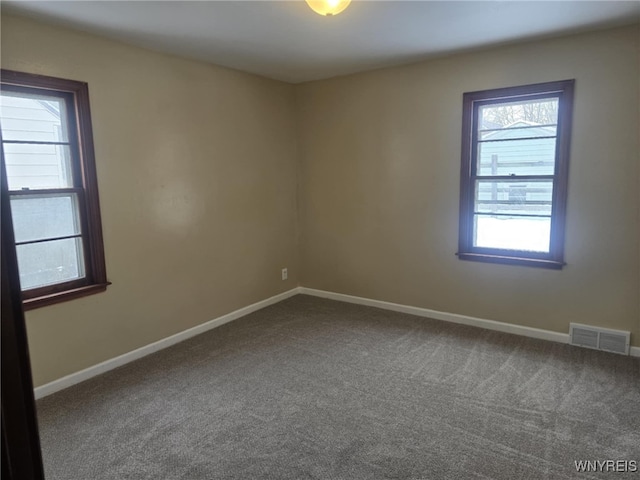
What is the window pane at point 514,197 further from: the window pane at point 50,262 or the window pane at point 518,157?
the window pane at point 50,262

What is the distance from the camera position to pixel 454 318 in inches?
155

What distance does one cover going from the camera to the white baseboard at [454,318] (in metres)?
3.50

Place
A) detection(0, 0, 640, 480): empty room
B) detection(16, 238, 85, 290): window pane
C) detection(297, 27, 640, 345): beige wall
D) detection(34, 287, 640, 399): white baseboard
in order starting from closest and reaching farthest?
detection(0, 0, 640, 480): empty room
detection(16, 238, 85, 290): window pane
detection(34, 287, 640, 399): white baseboard
detection(297, 27, 640, 345): beige wall

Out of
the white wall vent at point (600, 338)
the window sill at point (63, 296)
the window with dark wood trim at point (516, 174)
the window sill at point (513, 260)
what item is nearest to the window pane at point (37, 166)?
the window sill at point (63, 296)

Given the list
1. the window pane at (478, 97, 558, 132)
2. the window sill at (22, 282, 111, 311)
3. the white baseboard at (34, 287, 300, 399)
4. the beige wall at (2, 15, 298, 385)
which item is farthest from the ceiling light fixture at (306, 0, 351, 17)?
the white baseboard at (34, 287, 300, 399)

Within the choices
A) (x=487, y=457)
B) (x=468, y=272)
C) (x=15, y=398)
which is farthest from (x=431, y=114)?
(x=15, y=398)

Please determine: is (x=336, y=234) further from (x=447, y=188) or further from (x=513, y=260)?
(x=513, y=260)

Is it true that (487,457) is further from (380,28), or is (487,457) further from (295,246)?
(295,246)

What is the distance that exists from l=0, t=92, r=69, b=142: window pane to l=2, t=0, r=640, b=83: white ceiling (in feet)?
1.63

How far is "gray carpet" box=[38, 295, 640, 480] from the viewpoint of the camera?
6.82ft

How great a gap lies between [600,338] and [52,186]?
4172 mm

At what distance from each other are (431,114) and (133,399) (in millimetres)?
3297

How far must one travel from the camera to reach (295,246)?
4910 mm

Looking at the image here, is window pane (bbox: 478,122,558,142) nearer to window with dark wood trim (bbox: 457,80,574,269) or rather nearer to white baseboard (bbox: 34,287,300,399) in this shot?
window with dark wood trim (bbox: 457,80,574,269)
